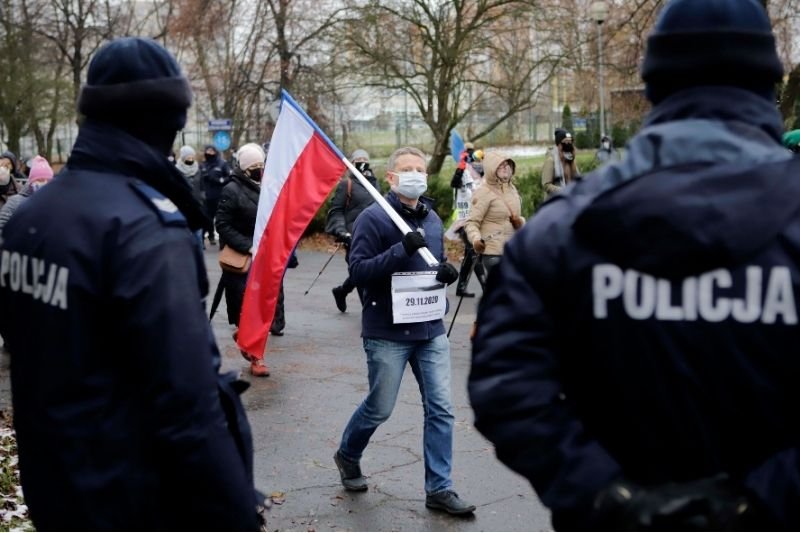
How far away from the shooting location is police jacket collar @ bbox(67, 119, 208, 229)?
9.03ft

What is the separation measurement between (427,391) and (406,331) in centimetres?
32

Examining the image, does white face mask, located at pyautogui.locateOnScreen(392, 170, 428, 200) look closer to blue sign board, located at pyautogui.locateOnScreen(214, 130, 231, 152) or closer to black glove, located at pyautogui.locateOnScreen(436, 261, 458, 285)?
black glove, located at pyautogui.locateOnScreen(436, 261, 458, 285)

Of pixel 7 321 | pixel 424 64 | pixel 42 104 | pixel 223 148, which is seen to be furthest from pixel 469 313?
pixel 42 104

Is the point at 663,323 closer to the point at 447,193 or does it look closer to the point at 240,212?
the point at 240,212

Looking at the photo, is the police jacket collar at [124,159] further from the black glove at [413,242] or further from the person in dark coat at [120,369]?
the black glove at [413,242]

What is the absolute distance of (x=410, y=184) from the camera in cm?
604

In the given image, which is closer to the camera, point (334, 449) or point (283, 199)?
point (334, 449)

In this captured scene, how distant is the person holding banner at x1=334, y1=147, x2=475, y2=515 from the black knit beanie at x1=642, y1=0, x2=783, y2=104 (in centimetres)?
341

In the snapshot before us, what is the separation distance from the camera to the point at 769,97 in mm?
2322

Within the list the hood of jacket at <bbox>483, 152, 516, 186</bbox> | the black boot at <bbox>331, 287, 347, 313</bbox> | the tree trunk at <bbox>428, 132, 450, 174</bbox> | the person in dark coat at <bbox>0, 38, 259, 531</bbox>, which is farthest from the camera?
the tree trunk at <bbox>428, 132, 450, 174</bbox>

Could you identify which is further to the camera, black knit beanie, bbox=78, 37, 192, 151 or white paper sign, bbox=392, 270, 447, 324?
white paper sign, bbox=392, 270, 447, 324

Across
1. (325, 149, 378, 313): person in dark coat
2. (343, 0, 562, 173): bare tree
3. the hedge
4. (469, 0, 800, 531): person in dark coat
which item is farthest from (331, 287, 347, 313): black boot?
(343, 0, 562, 173): bare tree

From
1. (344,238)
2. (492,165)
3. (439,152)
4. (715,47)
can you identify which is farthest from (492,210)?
(439,152)

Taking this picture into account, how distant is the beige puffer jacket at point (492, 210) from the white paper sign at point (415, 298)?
5390 millimetres
